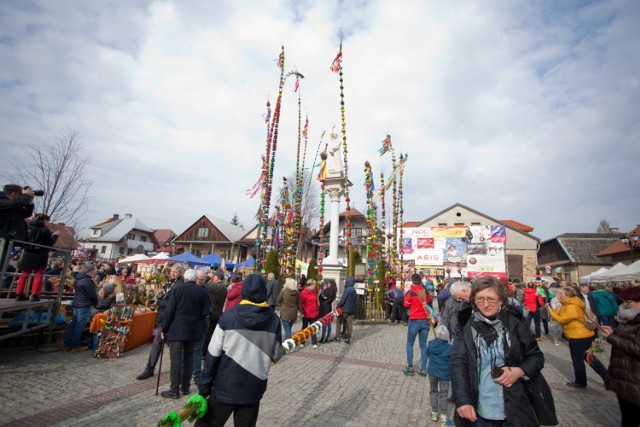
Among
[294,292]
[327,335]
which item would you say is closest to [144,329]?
[294,292]

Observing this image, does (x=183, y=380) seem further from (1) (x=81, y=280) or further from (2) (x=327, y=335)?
(2) (x=327, y=335)

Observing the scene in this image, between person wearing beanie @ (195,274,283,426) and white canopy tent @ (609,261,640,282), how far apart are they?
19778 mm

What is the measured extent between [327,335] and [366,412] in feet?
17.0

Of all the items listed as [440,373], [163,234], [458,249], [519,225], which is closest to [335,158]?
[440,373]

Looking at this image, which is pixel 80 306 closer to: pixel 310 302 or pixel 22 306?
pixel 22 306

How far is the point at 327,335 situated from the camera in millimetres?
9492

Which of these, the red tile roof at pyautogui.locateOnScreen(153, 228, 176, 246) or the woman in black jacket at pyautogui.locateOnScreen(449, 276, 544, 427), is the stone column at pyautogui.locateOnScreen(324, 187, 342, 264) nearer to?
the woman in black jacket at pyautogui.locateOnScreen(449, 276, 544, 427)

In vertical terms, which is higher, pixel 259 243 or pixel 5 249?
pixel 259 243

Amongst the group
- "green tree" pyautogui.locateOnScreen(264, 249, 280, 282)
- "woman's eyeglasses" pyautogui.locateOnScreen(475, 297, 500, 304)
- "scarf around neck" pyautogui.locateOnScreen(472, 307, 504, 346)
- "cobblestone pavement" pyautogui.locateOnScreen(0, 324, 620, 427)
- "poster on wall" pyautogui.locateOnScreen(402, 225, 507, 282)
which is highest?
"poster on wall" pyautogui.locateOnScreen(402, 225, 507, 282)

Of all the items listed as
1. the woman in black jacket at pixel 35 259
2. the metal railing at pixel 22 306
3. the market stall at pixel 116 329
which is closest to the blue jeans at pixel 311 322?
the market stall at pixel 116 329

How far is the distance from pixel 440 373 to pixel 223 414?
286 cm

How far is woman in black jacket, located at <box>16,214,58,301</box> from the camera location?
18.7 ft

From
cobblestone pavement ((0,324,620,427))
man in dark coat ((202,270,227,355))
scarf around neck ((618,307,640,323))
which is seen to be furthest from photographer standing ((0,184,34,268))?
scarf around neck ((618,307,640,323))

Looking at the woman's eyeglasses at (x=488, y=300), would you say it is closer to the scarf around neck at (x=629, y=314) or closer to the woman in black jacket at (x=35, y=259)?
the scarf around neck at (x=629, y=314)
